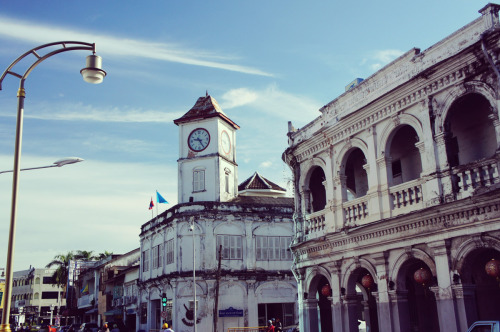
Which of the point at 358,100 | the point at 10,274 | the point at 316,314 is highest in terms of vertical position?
the point at 358,100

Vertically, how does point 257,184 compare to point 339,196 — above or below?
above

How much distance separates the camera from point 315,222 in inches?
698

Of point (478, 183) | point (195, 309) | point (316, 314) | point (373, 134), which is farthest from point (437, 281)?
point (195, 309)

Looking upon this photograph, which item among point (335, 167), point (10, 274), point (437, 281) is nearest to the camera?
point (10, 274)

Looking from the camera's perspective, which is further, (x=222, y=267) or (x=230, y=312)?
(x=222, y=267)

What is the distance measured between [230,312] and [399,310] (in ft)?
72.7

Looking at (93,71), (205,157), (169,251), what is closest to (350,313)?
(93,71)

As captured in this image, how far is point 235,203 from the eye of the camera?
120 ft

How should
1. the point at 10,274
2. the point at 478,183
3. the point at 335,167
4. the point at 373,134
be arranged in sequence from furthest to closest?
1. the point at 335,167
2. the point at 373,134
3. the point at 478,183
4. the point at 10,274

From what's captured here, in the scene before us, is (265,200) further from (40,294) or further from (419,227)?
(40,294)

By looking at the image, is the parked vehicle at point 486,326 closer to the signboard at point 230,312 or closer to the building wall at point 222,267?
the signboard at point 230,312

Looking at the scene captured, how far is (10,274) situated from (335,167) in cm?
1080

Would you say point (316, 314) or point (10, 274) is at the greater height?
point (10, 274)

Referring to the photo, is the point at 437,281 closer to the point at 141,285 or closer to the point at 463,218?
the point at 463,218
